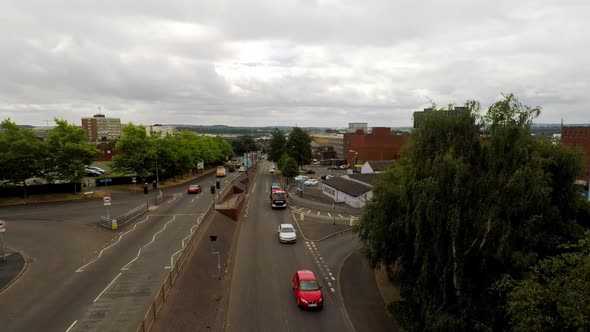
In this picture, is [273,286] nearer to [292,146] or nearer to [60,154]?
[60,154]

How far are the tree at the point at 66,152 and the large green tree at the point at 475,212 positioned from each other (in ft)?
136

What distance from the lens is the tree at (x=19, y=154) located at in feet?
128

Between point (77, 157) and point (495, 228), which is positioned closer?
point (495, 228)

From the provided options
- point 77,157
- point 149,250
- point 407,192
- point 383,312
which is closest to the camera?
point 407,192

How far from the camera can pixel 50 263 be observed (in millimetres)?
22688

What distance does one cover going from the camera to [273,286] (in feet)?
67.1

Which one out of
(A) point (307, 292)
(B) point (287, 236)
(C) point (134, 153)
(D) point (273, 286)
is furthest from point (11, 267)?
(C) point (134, 153)

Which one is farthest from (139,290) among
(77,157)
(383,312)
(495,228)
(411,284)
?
(77,157)

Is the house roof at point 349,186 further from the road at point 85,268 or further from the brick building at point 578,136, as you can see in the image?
the brick building at point 578,136

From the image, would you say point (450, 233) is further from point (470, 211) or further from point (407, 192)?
point (407, 192)

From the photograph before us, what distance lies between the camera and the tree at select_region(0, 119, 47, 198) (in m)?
38.9

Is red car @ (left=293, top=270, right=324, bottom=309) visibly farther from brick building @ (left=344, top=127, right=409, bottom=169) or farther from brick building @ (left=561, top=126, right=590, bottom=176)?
brick building @ (left=344, top=127, right=409, bottom=169)

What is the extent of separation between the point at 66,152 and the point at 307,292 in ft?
125

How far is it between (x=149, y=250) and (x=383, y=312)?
16.8 meters
